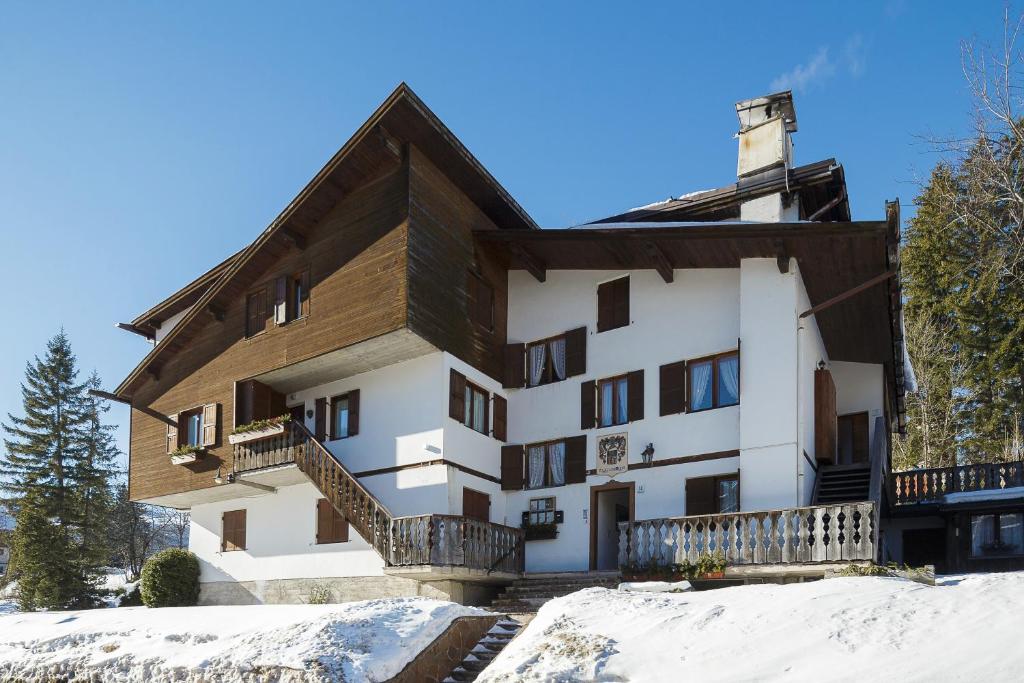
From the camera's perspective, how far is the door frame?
2131cm

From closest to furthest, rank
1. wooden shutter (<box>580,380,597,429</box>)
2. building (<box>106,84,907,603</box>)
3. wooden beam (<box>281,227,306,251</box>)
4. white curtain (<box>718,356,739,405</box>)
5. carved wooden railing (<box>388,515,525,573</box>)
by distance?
building (<box>106,84,907,603</box>), carved wooden railing (<box>388,515,525,573</box>), white curtain (<box>718,356,739,405</box>), wooden shutter (<box>580,380,597,429</box>), wooden beam (<box>281,227,306,251</box>)

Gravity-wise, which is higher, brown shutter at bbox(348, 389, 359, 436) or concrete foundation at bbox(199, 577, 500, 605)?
brown shutter at bbox(348, 389, 359, 436)

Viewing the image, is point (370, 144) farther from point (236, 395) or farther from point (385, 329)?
point (236, 395)

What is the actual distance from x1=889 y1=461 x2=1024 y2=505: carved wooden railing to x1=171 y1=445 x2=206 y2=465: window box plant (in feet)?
59.9

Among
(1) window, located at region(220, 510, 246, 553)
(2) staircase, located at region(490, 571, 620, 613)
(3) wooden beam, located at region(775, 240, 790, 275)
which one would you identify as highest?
(3) wooden beam, located at region(775, 240, 790, 275)

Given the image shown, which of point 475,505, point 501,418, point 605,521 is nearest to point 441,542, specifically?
point 475,505

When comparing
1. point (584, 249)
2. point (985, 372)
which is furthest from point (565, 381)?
point (985, 372)

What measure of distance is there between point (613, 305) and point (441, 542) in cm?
720

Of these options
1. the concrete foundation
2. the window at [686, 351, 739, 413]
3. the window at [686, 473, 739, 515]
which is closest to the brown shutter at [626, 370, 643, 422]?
the window at [686, 351, 739, 413]

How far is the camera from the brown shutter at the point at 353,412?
23.6m

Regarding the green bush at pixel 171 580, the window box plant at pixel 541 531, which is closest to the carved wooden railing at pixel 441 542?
the window box plant at pixel 541 531

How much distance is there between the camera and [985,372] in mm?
38781

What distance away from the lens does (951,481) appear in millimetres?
24781

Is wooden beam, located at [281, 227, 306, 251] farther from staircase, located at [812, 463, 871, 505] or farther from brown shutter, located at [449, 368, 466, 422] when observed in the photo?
staircase, located at [812, 463, 871, 505]
